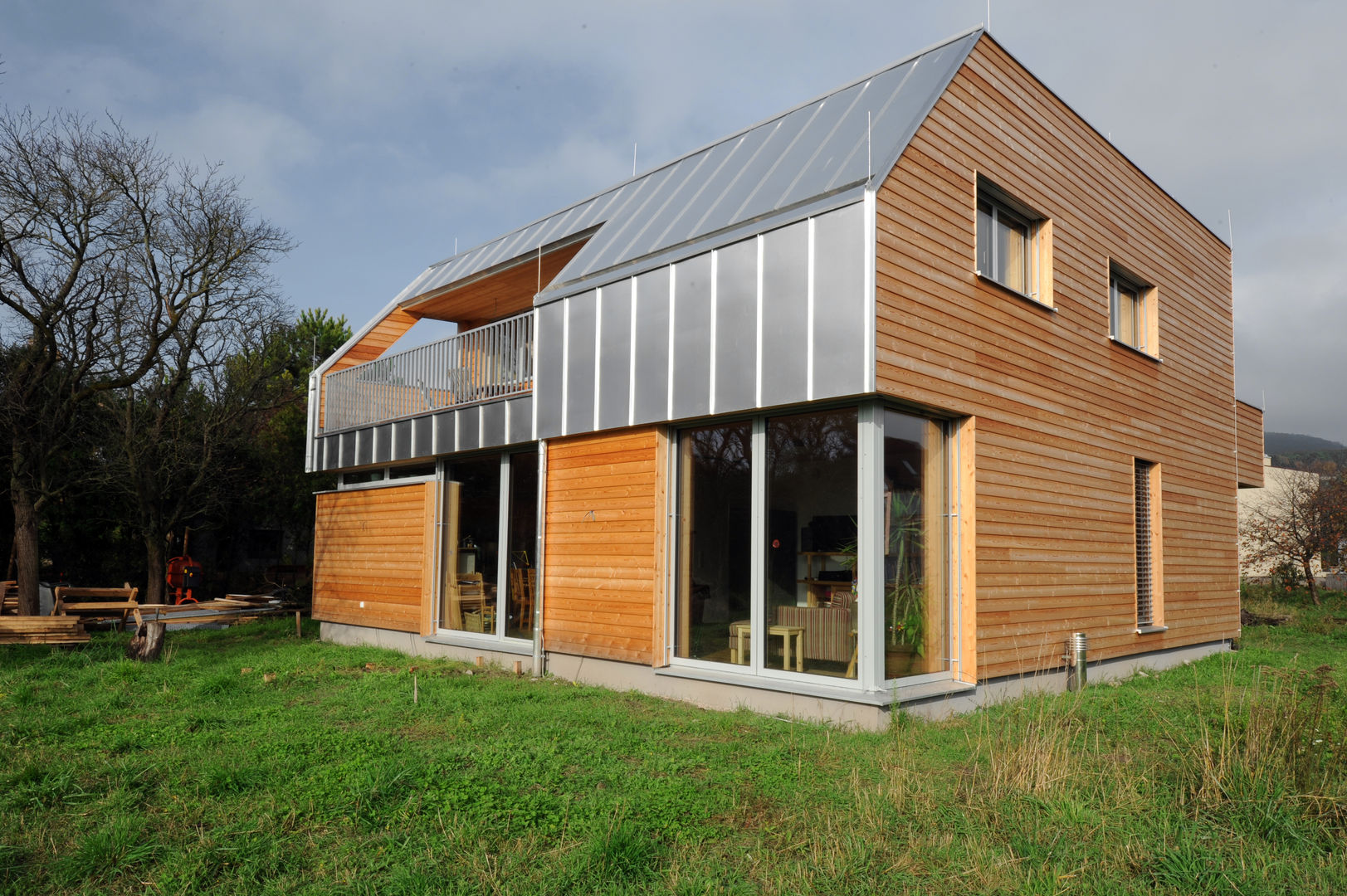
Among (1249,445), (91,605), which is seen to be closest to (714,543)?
(91,605)

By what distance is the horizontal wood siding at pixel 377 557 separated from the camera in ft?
38.2

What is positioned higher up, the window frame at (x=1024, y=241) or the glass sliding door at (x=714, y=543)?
the window frame at (x=1024, y=241)

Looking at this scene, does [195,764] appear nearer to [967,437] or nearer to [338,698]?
[338,698]

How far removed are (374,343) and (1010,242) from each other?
32.7 feet

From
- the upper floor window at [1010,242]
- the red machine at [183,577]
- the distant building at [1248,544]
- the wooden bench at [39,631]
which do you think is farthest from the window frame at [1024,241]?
the red machine at [183,577]

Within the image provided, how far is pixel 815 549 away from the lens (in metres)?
7.33

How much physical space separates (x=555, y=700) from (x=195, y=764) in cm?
300

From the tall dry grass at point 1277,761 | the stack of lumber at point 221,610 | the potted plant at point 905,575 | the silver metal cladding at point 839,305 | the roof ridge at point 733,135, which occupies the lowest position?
the stack of lumber at point 221,610

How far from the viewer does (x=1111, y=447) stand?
9594mm

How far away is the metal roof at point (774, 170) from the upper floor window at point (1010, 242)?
123cm

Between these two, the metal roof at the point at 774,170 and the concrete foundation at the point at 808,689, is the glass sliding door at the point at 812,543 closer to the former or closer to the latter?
the concrete foundation at the point at 808,689

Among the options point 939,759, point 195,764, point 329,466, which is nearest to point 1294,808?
point 939,759

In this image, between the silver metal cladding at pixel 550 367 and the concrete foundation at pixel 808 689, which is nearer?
the concrete foundation at pixel 808 689

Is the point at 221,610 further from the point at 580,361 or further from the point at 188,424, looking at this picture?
the point at 580,361
